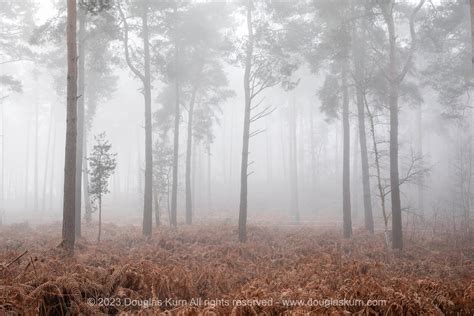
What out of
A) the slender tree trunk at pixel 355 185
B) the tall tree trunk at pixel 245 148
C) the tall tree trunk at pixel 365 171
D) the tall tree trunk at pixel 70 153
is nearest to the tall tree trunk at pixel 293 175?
the slender tree trunk at pixel 355 185

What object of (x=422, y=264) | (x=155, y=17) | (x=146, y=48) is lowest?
(x=422, y=264)

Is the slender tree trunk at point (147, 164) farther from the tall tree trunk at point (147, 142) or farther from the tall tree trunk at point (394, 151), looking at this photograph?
the tall tree trunk at point (394, 151)

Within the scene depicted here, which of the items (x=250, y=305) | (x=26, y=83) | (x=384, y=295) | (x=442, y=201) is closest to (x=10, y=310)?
(x=250, y=305)

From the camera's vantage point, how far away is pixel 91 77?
25609 millimetres

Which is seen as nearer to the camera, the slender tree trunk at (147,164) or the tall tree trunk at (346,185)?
the slender tree trunk at (147,164)

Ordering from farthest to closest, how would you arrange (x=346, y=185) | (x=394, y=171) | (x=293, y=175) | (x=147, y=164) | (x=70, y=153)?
(x=293, y=175), (x=346, y=185), (x=147, y=164), (x=394, y=171), (x=70, y=153)

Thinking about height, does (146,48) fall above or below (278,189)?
above

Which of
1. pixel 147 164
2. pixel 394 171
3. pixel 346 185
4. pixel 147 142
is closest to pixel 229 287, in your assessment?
pixel 394 171

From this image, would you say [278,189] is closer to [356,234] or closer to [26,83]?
[356,234]

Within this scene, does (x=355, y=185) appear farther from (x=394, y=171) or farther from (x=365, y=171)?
(x=394, y=171)

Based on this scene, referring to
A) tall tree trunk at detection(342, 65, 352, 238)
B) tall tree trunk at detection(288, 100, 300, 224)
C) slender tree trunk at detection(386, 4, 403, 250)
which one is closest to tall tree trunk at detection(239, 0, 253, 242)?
tall tree trunk at detection(342, 65, 352, 238)

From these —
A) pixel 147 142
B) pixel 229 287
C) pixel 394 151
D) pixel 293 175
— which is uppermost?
pixel 147 142

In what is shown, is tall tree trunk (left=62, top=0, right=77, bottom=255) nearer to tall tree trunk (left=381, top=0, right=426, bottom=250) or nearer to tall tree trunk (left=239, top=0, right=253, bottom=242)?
tall tree trunk (left=239, top=0, right=253, bottom=242)

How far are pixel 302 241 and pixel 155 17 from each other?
14.3 metres
